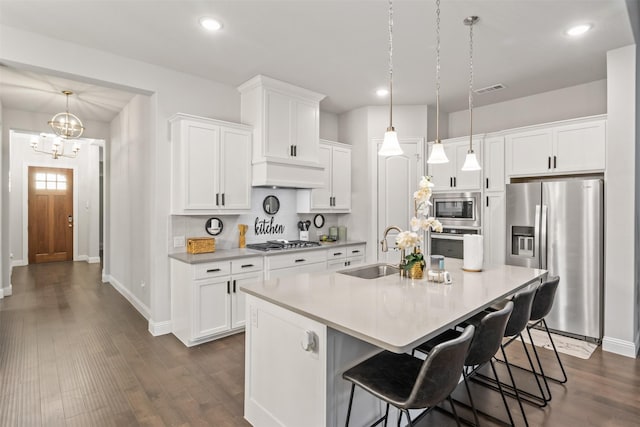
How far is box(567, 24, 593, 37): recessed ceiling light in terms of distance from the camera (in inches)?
110

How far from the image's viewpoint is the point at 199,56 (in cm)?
338

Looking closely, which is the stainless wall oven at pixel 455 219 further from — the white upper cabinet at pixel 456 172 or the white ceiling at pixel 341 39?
the white ceiling at pixel 341 39

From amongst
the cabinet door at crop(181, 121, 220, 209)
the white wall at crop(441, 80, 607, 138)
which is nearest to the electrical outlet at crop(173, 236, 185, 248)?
the cabinet door at crop(181, 121, 220, 209)

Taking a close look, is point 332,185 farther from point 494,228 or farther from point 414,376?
point 414,376

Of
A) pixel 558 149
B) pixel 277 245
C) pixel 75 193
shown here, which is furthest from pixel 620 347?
pixel 75 193

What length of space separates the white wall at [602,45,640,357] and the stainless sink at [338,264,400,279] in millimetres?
2166

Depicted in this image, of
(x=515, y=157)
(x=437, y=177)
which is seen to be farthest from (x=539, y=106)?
(x=437, y=177)

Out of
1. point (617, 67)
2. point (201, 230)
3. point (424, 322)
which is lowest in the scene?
point (424, 322)

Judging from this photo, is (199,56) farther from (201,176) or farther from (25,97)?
(25,97)

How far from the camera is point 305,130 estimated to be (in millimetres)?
4320

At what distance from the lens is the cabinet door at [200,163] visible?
354 centimetres

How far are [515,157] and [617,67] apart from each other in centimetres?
117

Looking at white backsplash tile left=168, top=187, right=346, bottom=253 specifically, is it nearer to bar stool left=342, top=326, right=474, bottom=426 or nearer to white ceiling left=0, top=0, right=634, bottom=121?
white ceiling left=0, top=0, right=634, bottom=121

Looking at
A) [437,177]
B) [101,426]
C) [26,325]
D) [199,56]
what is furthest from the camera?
[437,177]
